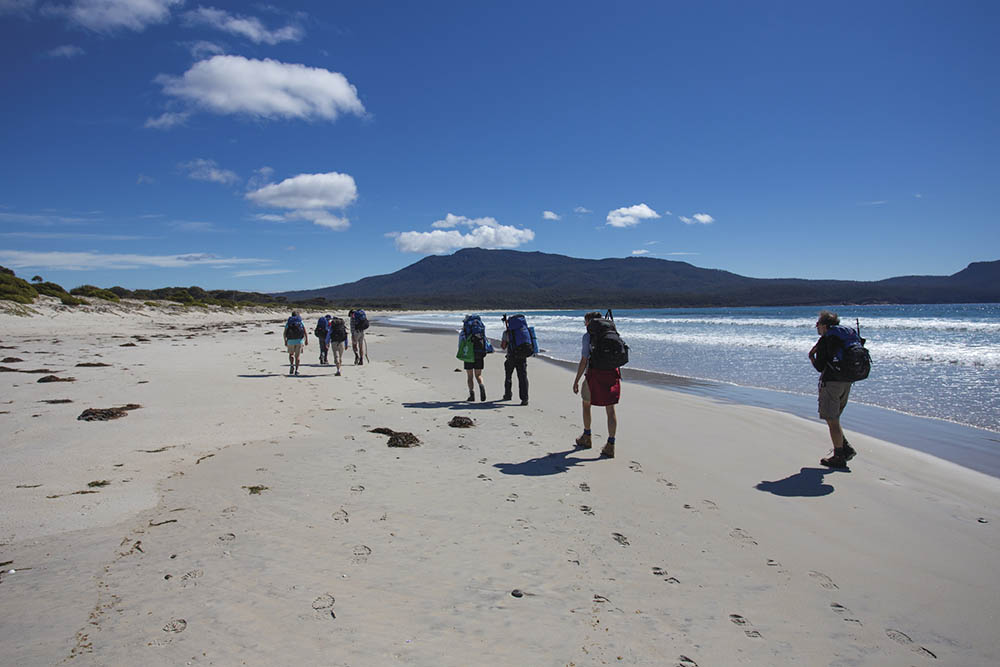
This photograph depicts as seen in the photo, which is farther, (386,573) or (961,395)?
(961,395)

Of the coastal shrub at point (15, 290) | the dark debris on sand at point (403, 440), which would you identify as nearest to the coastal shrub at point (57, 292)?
the coastal shrub at point (15, 290)

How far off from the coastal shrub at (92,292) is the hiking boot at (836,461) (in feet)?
188

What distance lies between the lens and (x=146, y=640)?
101 inches

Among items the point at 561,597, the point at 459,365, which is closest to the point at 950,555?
the point at 561,597

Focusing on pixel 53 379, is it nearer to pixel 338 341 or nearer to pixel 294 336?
pixel 294 336

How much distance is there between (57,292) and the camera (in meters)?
42.2

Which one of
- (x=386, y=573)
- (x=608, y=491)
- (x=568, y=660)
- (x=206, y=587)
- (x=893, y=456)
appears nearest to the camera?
(x=568, y=660)

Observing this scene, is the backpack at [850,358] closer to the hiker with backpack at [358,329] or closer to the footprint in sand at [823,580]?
the footprint in sand at [823,580]

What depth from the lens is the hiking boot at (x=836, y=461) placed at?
19.6ft

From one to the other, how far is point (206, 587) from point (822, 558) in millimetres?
4256

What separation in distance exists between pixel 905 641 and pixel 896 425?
6599 mm

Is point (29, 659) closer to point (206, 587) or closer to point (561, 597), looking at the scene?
point (206, 587)

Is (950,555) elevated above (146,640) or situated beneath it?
situated beneath

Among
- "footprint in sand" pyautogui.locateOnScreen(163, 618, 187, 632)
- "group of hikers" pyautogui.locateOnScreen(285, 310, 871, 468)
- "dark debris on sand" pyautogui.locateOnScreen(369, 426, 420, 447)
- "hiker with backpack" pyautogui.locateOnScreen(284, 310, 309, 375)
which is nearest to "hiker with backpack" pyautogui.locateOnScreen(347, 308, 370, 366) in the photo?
"hiker with backpack" pyautogui.locateOnScreen(284, 310, 309, 375)
